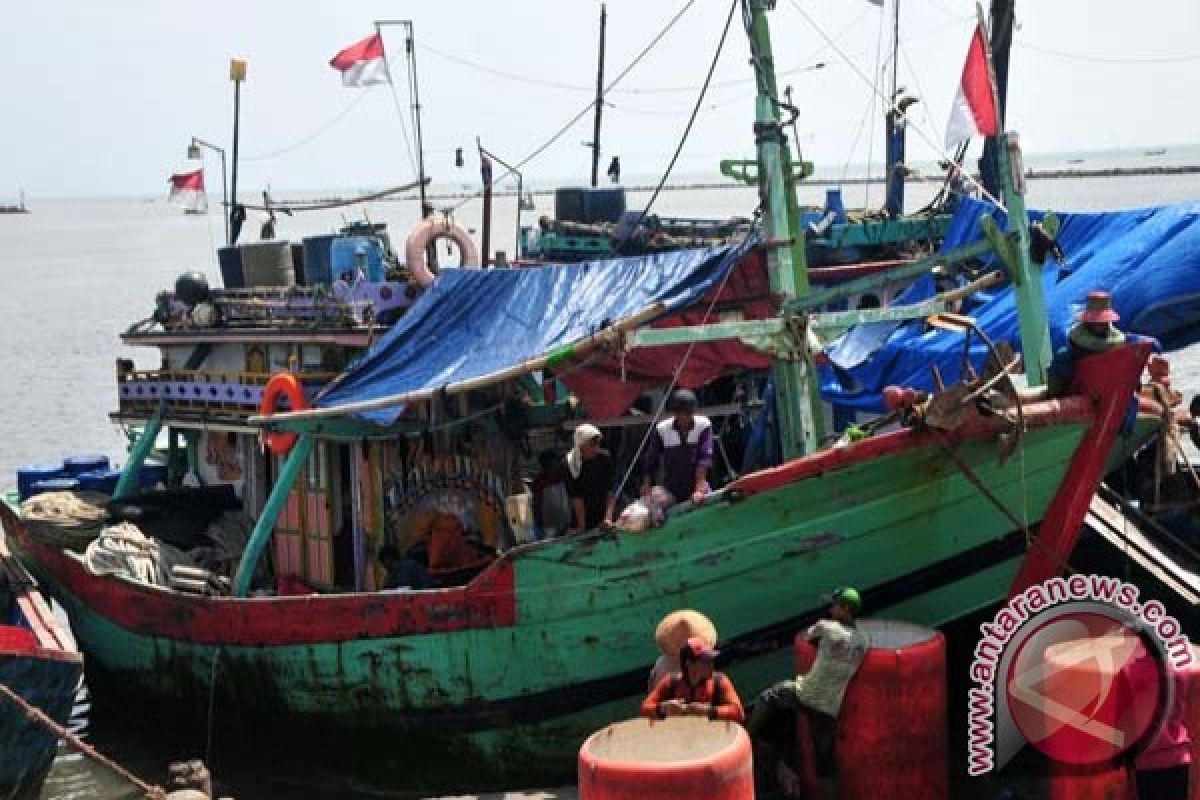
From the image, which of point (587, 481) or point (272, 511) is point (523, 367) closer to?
point (587, 481)

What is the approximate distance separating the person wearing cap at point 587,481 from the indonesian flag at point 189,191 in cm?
1351

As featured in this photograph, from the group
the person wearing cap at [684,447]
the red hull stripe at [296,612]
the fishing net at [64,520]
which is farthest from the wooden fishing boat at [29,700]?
the person wearing cap at [684,447]

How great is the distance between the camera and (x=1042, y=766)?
8.87 m

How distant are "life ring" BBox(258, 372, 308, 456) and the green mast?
354 cm

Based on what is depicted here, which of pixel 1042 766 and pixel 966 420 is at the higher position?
pixel 966 420

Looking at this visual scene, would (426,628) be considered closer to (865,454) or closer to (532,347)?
(532,347)

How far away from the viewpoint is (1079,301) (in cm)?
1288

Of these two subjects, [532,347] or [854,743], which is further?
[532,347]

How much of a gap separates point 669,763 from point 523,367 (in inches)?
130

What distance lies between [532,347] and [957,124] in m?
3.29

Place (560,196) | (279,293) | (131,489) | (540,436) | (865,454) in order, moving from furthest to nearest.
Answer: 1. (560,196)
2. (131,489)
3. (279,293)
4. (540,436)
5. (865,454)

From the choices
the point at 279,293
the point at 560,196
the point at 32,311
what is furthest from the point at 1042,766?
the point at 32,311

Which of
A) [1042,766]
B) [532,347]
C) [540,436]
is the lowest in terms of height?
[1042,766]

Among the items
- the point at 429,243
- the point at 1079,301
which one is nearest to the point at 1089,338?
the point at 1079,301
